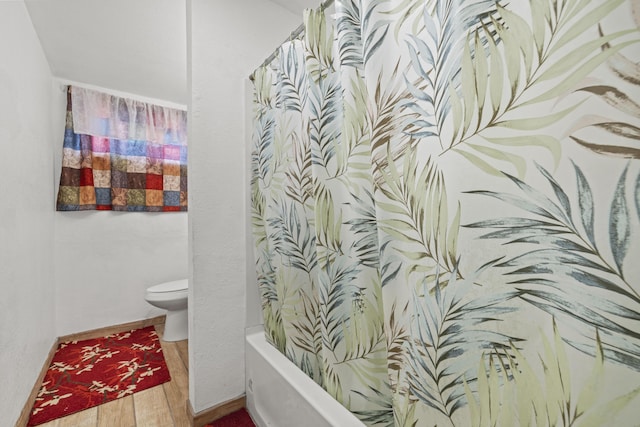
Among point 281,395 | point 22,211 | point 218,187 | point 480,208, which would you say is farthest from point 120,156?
point 480,208

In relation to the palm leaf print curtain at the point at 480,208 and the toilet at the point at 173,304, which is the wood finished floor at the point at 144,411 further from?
the palm leaf print curtain at the point at 480,208

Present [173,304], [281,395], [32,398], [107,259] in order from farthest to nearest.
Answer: [107,259] → [173,304] → [32,398] → [281,395]

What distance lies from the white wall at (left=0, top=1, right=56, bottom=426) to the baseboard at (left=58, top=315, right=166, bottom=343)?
0.31 meters

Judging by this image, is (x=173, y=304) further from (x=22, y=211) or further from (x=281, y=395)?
(x=281, y=395)

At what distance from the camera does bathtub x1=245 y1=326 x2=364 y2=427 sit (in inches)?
36.5

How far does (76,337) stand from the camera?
2.36 metres

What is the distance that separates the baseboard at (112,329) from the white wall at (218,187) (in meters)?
1.55

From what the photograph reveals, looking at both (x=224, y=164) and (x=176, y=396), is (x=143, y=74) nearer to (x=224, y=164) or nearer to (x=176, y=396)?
(x=224, y=164)

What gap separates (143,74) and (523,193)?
2744 millimetres

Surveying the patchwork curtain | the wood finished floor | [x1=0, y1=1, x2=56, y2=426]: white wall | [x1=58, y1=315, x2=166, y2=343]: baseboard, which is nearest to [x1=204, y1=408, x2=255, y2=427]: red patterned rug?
the wood finished floor

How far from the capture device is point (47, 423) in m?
1.45

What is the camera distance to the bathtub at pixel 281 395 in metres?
0.93

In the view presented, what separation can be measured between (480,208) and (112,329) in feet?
10.2

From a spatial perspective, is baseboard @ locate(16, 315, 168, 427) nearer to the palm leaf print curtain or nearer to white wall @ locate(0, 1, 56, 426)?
white wall @ locate(0, 1, 56, 426)
